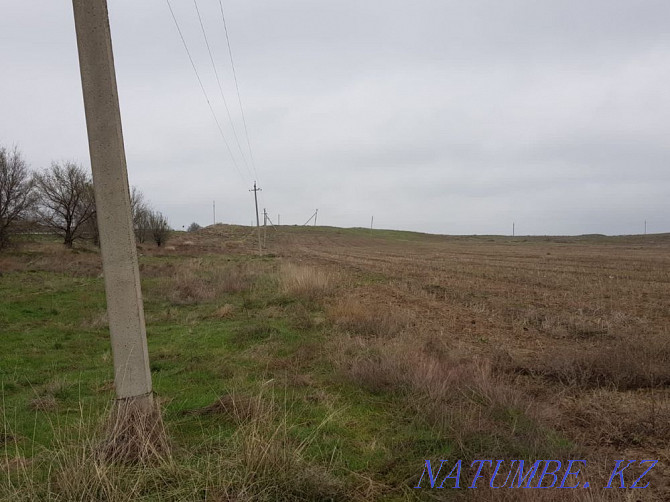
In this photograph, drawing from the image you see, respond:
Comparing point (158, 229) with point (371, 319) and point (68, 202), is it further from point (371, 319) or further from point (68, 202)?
point (371, 319)

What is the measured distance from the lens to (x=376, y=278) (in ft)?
63.0

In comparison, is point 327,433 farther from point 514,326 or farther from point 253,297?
point 253,297

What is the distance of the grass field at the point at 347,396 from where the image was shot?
3.22 metres

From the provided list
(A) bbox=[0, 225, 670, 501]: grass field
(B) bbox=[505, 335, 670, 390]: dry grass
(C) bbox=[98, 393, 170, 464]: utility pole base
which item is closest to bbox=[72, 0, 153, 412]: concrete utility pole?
(C) bbox=[98, 393, 170, 464]: utility pole base

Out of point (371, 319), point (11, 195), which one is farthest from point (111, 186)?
point (11, 195)

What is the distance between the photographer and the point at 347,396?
213 inches

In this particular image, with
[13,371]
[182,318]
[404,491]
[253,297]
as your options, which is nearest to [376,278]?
[253,297]

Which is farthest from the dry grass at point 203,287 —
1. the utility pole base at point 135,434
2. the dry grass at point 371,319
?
the utility pole base at point 135,434

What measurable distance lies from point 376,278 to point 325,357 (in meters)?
12.4

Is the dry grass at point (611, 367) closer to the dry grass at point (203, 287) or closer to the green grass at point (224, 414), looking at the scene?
the green grass at point (224, 414)
